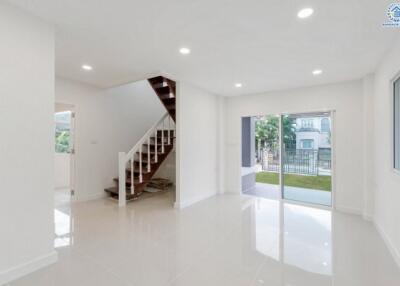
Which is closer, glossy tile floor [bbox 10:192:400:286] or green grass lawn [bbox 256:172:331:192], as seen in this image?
glossy tile floor [bbox 10:192:400:286]

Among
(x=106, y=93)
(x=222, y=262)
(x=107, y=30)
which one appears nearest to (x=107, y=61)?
(x=107, y=30)

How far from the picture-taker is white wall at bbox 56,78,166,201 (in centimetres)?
469

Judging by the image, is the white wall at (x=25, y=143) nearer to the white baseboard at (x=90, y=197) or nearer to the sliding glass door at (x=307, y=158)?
the white baseboard at (x=90, y=197)

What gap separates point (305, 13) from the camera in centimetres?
205

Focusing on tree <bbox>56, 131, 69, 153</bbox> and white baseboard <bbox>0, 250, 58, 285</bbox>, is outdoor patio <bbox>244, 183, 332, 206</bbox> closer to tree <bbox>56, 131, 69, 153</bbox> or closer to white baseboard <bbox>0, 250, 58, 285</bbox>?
white baseboard <bbox>0, 250, 58, 285</bbox>

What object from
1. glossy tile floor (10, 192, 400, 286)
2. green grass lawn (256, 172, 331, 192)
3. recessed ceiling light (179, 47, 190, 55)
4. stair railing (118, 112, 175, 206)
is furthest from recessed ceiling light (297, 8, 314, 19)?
stair railing (118, 112, 175, 206)

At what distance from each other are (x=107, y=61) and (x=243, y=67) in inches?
89.7

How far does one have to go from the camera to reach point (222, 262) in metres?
2.35

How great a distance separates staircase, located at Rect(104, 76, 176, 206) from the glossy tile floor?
709mm

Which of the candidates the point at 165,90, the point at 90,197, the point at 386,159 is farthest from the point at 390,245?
the point at 90,197

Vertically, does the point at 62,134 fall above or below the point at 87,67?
below

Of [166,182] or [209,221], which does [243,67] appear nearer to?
[209,221]

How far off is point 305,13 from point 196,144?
10.7 ft

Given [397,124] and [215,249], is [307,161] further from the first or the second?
[215,249]
